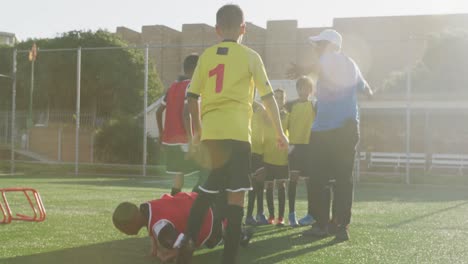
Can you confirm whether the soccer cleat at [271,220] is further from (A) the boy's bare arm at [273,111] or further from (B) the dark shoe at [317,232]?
(A) the boy's bare arm at [273,111]

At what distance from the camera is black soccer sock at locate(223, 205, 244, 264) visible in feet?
13.5

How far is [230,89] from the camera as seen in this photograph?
4266 mm

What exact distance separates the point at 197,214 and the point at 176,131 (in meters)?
2.58

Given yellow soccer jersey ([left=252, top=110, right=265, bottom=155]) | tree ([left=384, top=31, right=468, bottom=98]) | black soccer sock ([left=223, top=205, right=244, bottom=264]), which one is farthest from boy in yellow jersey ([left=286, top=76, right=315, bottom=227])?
tree ([left=384, top=31, right=468, bottom=98])

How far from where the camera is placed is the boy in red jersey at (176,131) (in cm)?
668

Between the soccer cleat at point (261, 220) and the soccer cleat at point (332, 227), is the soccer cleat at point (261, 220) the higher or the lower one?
the lower one

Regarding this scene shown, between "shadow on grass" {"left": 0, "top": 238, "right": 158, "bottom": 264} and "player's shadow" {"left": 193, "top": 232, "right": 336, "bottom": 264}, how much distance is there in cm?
46

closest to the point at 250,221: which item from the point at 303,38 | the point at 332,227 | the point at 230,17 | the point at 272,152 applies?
the point at 272,152

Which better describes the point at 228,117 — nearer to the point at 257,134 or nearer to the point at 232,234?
the point at 232,234

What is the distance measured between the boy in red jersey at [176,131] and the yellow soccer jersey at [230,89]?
2302 millimetres

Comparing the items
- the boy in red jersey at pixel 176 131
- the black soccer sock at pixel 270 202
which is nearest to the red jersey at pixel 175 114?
the boy in red jersey at pixel 176 131

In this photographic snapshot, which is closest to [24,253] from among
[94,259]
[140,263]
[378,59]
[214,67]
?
[94,259]

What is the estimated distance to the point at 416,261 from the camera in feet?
15.7

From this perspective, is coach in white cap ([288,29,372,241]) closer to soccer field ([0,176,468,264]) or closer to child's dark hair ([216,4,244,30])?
soccer field ([0,176,468,264])
